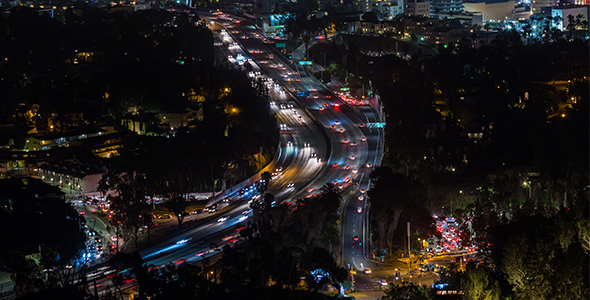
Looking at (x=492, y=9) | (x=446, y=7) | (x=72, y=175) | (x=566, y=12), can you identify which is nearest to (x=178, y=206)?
(x=72, y=175)

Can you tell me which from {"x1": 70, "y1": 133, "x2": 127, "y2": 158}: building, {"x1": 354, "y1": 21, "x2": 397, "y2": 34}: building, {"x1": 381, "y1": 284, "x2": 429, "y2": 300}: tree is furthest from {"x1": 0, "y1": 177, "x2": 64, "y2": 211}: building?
{"x1": 354, "y1": 21, "x2": 397, "y2": 34}: building

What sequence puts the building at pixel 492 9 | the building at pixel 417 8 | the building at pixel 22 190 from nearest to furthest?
the building at pixel 22 190 → the building at pixel 417 8 → the building at pixel 492 9

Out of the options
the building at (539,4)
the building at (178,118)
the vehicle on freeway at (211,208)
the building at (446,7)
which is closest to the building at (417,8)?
the building at (446,7)

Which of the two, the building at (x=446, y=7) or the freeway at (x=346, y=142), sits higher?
the building at (x=446, y=7)

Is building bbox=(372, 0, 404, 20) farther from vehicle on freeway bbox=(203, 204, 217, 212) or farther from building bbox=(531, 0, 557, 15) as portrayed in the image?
vehicle on freeway bbox=(203, 204, 217, 212)

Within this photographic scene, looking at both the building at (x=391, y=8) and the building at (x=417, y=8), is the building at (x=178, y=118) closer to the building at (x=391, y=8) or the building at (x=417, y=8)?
the building at (x=391, y=8)

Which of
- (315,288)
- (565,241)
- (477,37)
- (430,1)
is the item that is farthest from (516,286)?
(430,1)
